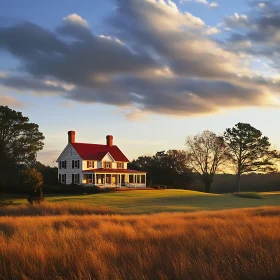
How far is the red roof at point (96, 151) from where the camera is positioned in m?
64.1

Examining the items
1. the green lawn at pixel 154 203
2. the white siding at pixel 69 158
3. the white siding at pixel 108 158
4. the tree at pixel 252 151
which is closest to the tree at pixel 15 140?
the white siding at pixel 69 158

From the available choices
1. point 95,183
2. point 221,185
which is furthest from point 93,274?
point 221,185

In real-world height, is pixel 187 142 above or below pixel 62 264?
above

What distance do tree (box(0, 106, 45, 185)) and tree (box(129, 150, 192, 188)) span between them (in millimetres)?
20076

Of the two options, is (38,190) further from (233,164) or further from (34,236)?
(233,164)

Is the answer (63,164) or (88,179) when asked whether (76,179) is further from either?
(63,164)

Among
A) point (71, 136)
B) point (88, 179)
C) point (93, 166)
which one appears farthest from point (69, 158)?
point (88, 179)

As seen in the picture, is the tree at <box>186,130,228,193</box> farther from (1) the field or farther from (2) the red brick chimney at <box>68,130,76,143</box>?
(1) the field

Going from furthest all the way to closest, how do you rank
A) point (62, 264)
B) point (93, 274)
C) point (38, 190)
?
point (38, 190), point (62, 264), point (93, 274)

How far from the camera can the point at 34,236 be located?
12.0m

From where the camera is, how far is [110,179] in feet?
214

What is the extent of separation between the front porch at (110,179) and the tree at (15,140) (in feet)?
28.6

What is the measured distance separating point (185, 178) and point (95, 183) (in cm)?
1814

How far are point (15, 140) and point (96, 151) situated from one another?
12549mm
